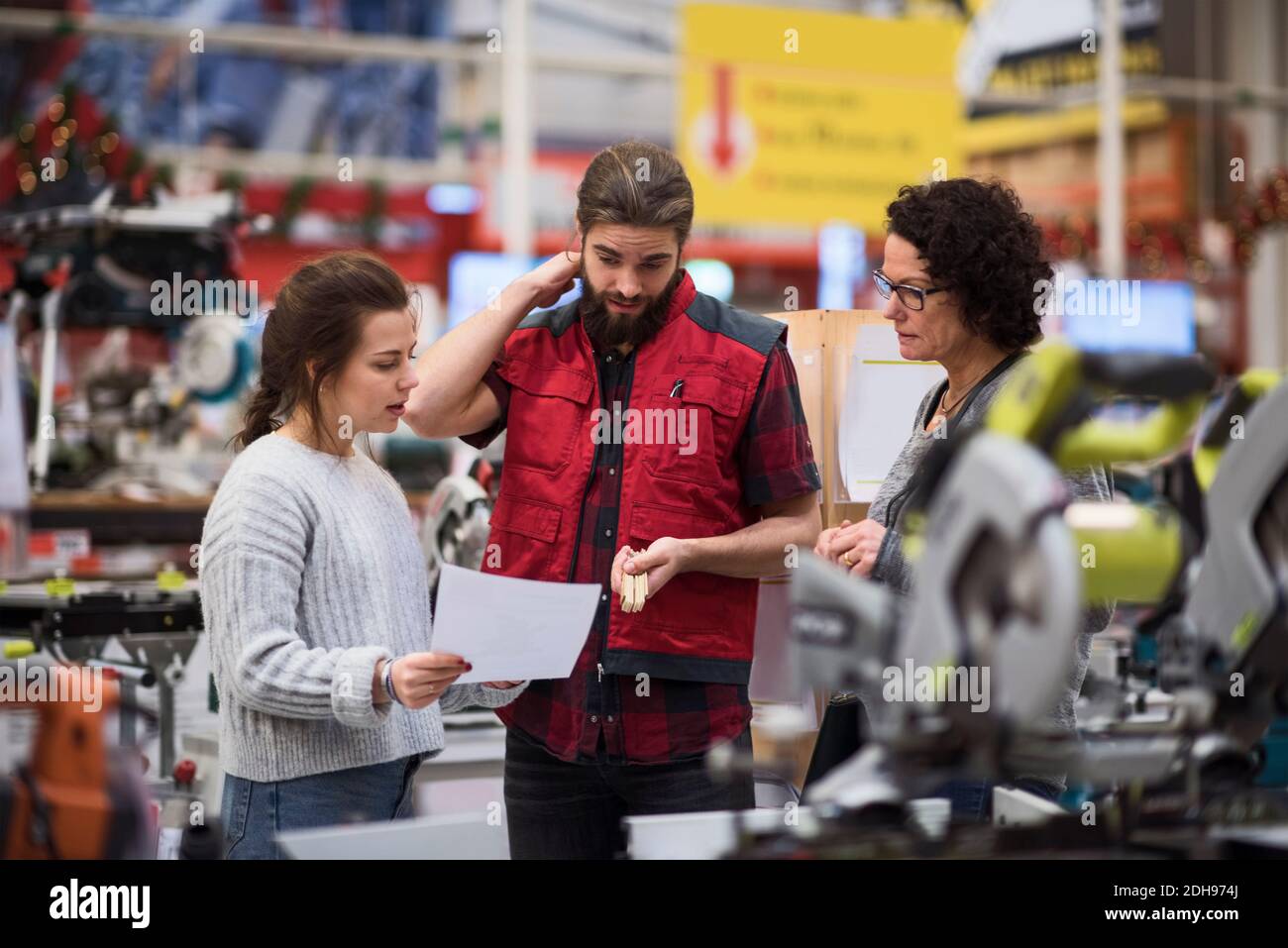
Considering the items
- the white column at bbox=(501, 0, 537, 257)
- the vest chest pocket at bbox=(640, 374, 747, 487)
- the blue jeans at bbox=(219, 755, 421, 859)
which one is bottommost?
the blue jeans at bbox=(219, 755, 421, 859)

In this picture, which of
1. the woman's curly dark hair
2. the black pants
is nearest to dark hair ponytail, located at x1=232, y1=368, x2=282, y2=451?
the black pants

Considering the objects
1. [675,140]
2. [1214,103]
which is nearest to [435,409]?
[675,140]

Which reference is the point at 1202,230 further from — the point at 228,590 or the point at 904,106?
the point at 228,590

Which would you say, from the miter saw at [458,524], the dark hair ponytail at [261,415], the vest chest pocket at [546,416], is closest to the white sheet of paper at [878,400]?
the vest chest pocket at [546,416]

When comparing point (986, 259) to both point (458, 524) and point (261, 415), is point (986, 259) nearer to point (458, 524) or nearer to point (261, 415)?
point (261, 415)

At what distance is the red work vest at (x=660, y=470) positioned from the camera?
7.45ft

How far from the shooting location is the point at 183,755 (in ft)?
10.9

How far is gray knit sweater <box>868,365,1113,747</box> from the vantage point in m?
1.82

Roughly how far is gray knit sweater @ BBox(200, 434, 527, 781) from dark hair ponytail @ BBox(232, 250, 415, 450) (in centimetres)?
8

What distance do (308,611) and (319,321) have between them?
1.28ft

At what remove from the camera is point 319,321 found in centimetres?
201

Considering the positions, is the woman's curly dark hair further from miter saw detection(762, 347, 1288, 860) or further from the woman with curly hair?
miter saw detection(762, 347, 1288, 860)

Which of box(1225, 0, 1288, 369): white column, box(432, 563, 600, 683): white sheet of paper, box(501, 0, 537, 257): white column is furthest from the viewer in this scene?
box(1225, 0, 1288, 369): white column

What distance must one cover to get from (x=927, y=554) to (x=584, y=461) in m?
1.09
